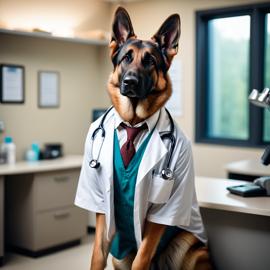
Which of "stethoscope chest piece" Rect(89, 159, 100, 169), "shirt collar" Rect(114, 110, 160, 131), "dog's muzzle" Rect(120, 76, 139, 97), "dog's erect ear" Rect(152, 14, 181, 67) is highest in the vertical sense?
"dog's erect ear" Rect(152, 14, 181, 67)

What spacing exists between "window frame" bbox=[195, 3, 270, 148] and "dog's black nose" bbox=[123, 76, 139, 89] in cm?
274

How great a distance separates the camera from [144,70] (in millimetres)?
2029

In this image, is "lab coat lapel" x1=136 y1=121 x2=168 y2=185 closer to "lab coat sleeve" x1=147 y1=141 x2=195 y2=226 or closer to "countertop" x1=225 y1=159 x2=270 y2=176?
"lab coat sleeve" x1=147 y1=141 x2=195 y2=226

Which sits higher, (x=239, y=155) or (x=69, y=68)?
(x=69, y=68)

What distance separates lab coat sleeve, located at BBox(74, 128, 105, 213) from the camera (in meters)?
2.17

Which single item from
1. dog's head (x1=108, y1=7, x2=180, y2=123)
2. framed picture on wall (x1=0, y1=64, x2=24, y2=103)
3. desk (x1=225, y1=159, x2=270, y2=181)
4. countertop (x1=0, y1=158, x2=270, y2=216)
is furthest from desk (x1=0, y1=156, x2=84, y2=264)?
dog's head (x1=108, y1=7, x2=180, y2=123)

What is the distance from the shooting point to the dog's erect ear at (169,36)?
2105mm

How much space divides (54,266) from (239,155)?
1985 millimetres

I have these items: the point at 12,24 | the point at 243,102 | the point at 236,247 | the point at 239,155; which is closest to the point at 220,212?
the point at 236,247

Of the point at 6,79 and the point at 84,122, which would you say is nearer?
the point at 6,79

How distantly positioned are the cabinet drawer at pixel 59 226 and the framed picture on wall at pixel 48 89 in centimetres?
107

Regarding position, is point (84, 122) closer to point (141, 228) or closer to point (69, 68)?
point (69, 68)

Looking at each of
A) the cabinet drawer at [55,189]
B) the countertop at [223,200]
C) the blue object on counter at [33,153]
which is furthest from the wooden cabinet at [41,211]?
the countertop at [223,200]

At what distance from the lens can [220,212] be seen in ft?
8.42
